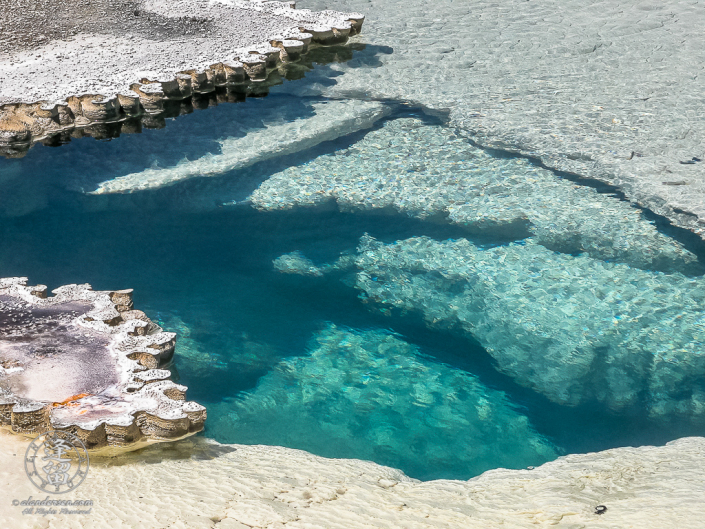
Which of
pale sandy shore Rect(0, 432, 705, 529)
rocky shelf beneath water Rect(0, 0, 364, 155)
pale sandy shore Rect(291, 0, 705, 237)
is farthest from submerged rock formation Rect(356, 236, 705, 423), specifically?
rocky shelf beneath water Rect(0, 0, 364, 155)

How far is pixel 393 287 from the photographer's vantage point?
5.20 meters

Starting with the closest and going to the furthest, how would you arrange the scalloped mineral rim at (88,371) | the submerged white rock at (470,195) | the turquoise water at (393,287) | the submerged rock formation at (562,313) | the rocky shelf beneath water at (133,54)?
the scalloped mineral rim at (88,371) → the turquoise water at (393,287) → the submerged rock formation at (562,313) → the submerged white rock at (470,195) → the rocky shelf beneath water at (133,54)

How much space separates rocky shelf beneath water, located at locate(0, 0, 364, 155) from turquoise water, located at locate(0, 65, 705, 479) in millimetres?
387

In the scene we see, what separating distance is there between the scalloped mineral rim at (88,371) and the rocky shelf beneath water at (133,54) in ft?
8.61

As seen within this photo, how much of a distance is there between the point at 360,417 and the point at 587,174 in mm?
3302

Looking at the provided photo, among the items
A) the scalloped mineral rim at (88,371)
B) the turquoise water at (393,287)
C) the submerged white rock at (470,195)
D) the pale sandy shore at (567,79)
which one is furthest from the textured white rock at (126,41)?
the scalloped mineral rim at (88,371)

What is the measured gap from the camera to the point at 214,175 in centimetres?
630

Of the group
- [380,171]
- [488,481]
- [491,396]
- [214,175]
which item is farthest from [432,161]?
[488,481]

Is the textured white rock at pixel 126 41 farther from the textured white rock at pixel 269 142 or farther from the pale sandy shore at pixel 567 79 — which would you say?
the textured white rock at pixel 269 142

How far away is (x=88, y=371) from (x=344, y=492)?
1662 millimetres

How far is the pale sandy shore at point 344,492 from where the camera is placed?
2854 millimetres

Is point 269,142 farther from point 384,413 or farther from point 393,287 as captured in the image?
point 384,413

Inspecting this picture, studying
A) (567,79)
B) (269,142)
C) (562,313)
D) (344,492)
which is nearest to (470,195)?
(562,313)

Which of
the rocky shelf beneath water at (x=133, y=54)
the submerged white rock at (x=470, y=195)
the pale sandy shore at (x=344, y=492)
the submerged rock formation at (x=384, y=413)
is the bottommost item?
→ the submerged rock formation at (x=384, y=413)
